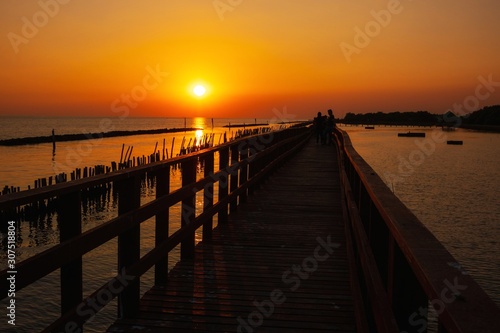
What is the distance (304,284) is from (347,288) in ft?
1.49

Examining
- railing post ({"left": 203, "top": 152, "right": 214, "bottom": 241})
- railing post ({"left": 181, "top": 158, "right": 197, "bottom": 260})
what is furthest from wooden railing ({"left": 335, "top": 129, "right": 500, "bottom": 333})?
railing post ({"left": 203, "top": 152, "right": 214, "bottom": 241})

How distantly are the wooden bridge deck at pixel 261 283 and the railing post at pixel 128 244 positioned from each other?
14 centimetres

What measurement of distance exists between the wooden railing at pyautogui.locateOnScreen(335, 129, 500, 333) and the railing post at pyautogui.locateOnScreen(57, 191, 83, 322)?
1.79 metres

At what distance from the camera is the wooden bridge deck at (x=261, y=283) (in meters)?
4.35

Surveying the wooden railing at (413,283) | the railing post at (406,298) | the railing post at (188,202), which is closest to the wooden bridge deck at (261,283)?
the railing post at (188,202)

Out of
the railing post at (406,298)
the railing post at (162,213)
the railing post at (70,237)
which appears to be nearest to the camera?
the railing post at (406,298)

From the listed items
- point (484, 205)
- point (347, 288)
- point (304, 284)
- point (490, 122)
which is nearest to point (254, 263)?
→ point (304, 284)

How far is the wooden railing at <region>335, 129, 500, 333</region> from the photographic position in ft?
4.54

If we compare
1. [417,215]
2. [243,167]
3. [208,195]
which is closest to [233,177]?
[243,167]

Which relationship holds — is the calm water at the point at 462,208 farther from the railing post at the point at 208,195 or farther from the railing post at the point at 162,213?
the railing post at the point at 162,213

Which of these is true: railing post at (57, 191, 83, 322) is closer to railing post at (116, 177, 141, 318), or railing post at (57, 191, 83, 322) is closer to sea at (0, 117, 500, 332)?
railing post at (116, 177, 141, 318)

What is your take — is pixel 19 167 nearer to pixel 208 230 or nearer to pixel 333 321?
pixel 208 230

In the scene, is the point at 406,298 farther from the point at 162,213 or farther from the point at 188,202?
the point at 188,202

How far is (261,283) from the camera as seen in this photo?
18.0 feet
